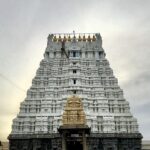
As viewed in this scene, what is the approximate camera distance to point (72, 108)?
45.2 meters

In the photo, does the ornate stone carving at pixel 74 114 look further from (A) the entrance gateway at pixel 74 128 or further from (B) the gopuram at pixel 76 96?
(B) the gopuram at pixel 76 96

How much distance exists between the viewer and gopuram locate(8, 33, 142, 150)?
6650cm

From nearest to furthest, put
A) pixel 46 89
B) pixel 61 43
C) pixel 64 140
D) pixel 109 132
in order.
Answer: pixel 64 140 < pixel 109 132 < pixel 46 89 < pixel 61 43

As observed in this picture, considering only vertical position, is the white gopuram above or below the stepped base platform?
above

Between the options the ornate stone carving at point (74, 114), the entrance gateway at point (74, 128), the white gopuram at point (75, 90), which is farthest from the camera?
the white gopuram at point (75, 90)

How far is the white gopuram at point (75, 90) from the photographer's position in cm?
6800

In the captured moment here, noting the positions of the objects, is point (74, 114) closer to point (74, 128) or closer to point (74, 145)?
point (74, 128)

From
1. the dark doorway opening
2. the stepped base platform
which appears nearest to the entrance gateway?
the dark doorway opening

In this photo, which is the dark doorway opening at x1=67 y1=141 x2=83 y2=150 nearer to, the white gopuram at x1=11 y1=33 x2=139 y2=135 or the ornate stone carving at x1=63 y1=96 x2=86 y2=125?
the ornate stone carving at x1=63 y1=96 x2=86 y2=125

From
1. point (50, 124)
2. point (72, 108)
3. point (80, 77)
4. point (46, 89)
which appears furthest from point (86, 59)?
point (72, 108)

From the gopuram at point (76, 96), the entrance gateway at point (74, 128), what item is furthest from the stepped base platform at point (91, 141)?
the entrance gateway at point (74, 128)

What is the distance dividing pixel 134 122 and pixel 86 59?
15785 mm

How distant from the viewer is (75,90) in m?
71.5

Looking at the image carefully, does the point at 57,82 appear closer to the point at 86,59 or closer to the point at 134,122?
the point at 86,59
